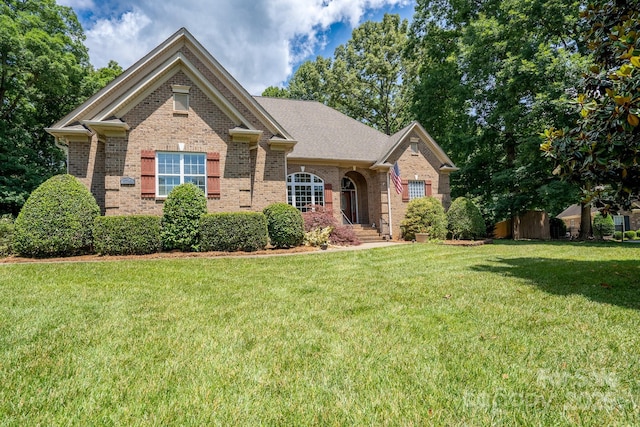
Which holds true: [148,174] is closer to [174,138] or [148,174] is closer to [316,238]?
[174,138]

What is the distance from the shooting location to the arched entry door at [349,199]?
18.9 metres

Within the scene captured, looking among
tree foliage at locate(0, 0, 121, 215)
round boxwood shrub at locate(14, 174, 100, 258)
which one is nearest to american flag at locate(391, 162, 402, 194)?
round boxwood shrub at locate(14, 174, 100, 258)

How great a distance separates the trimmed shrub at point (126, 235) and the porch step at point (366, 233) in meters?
9.33

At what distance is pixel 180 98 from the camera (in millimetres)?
12086

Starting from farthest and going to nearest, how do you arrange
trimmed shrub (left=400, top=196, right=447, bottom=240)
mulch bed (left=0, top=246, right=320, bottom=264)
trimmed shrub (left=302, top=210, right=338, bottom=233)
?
trimmed shrub (left=400, top=196, right=447, bottom=240)
trimmed shrub (left=302, top=210, right=338, bottom=233)
mulch bed (left=0, top=246, right=320, bottom=264)

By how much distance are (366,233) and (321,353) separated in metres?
14.4

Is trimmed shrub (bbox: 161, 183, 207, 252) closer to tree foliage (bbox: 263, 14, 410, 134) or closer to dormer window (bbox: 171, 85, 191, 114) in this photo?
dormer window (bbox: 171, 85, 191, 114)

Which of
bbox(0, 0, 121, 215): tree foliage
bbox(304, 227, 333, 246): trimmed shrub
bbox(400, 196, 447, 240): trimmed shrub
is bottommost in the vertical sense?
bbox(304, 227, 333, 246): trimmed shrub

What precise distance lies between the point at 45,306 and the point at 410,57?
88.5 feet

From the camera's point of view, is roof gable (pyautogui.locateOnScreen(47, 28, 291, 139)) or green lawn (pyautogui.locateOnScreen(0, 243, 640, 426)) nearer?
green lawn (pyautogui.locateOnScreen(0, 243, 640, 426))

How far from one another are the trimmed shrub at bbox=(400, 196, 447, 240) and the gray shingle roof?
3489mm

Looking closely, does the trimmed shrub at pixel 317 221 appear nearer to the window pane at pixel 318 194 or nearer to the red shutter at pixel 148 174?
the window pane at pixel 318 194

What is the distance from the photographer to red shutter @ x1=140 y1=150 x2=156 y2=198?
11.4 meters

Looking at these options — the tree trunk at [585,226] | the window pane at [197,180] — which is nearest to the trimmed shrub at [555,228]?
the tree trunk at [585,226]
